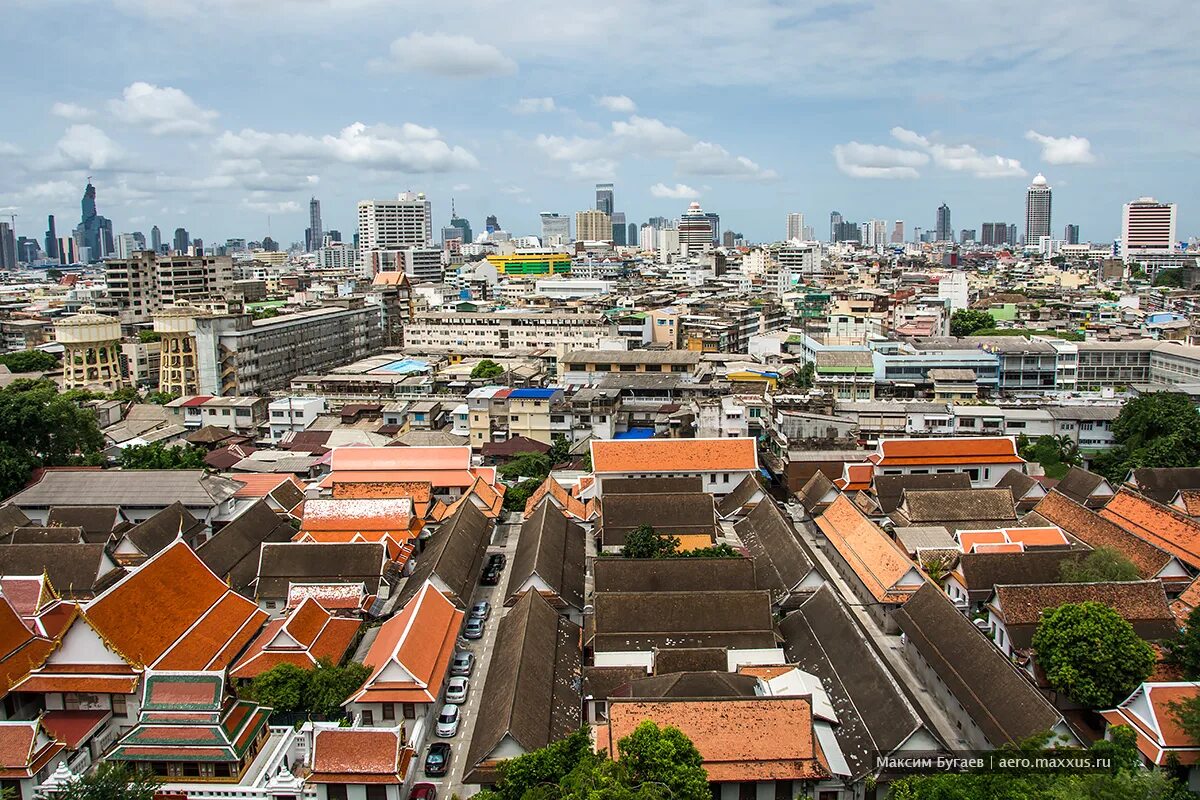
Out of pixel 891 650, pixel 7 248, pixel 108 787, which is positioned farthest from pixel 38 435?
pixel 7 248

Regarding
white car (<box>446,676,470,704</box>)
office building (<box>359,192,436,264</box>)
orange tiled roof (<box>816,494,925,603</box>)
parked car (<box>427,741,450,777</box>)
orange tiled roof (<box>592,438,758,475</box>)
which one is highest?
office building (<box>359,192,436,264</box>)

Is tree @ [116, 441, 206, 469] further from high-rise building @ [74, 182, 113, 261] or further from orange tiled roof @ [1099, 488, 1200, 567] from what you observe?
high-rise building @ [74, 182, 113, 261]

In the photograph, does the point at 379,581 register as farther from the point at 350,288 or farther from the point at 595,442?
the point at 350,288

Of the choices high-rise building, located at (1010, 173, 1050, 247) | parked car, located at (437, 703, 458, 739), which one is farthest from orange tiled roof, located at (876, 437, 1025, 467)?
high-rise building, located at (1010, 173, 1050, 247)

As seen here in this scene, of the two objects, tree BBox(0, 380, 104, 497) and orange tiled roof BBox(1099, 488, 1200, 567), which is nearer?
orange tiled roof BBox(1099, 488, 1200, 567)

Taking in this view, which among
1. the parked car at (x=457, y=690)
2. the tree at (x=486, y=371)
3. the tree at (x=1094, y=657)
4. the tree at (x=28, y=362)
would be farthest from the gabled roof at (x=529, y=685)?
the tree at (x=28, y=362)

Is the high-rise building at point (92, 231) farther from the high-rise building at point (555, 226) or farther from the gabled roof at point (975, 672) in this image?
the gabled roof at point (975, 672)
